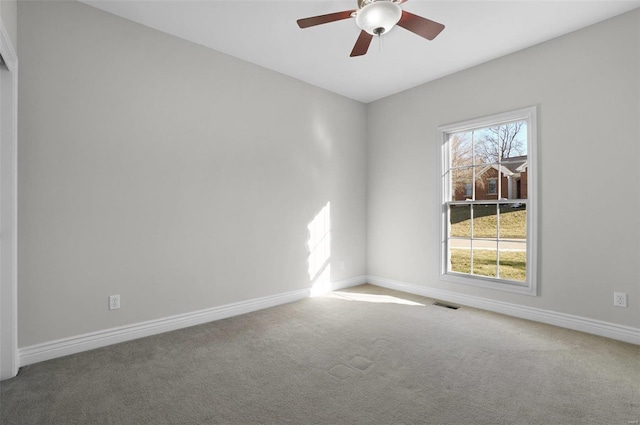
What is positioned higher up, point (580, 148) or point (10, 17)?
point (10, 17)

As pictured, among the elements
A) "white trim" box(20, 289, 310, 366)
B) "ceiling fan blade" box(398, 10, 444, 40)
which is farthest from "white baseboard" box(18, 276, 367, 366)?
"ceiling fan blade" box(398, 10, 444, 40)

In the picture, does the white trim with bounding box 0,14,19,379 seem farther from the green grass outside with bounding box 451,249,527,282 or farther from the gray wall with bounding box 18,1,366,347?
the green grass outside with bounding box 451,249,527,282

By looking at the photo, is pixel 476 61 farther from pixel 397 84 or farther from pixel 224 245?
pixel 224 245

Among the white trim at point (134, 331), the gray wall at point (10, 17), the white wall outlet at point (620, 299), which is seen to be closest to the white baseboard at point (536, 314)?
the white wall outlet at point (620, 299)

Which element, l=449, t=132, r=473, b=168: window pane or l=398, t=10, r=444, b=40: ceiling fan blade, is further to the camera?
l=449, t=132, r=473, b=168: window pane

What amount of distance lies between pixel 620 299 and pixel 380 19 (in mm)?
3157

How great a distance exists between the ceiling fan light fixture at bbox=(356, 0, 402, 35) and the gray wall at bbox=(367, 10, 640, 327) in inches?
84.4

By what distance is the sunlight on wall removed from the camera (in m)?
4.29

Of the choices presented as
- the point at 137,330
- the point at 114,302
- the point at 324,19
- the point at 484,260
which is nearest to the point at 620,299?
the point at 484,260

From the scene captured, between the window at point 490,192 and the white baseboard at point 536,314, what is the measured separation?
8.1 inches

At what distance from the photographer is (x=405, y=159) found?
14.8 ft

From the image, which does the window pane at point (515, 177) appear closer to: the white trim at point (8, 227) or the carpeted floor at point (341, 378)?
the carpeted floor at point (341, 378)

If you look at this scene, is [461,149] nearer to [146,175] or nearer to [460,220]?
[460,220]

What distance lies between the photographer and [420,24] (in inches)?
89.1
